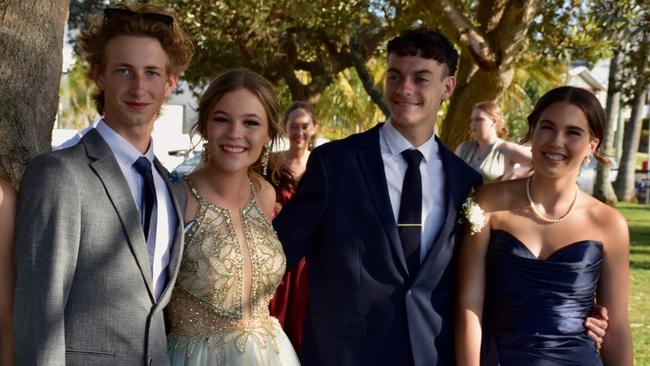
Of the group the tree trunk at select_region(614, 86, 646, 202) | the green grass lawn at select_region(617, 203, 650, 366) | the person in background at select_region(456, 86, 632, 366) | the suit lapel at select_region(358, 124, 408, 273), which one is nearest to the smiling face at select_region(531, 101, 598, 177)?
the person in background at select_region(456, 86, 632, 366)

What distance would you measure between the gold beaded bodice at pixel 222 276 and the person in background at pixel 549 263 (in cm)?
83

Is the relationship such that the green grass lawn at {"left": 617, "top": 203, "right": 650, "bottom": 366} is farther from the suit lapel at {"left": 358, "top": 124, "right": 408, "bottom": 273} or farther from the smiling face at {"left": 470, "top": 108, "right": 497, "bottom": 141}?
the suit lapel at {"left": 358, "top": 124, "right": 408, "bottom": 273}

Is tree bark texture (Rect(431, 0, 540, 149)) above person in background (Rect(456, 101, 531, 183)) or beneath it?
above

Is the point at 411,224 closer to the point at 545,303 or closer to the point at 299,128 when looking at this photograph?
the point at 545,303

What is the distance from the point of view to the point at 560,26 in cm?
1230

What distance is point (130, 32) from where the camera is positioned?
3.00 metres

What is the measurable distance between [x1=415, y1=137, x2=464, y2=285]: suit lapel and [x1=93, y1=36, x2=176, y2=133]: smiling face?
4.07 ft

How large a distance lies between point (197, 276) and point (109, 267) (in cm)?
57

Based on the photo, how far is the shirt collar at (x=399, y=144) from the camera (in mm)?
3635

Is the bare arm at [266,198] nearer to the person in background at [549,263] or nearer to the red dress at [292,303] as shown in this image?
the person in background at [549,263]

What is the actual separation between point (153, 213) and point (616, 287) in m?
1.95

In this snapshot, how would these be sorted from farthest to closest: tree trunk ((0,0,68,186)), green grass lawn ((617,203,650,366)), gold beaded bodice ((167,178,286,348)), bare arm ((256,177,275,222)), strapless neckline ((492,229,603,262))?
green grass lawn ((617,203,650,366)), tree trunk ((0,0,68,186)), bare arm ((256,177,275,222)), strapless neckline ((492,229,603,262)), gold beaded bodice ((167,178,286,348))

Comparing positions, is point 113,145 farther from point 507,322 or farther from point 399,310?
point 507,322

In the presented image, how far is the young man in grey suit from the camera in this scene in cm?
257
